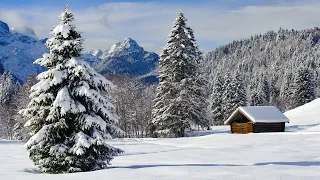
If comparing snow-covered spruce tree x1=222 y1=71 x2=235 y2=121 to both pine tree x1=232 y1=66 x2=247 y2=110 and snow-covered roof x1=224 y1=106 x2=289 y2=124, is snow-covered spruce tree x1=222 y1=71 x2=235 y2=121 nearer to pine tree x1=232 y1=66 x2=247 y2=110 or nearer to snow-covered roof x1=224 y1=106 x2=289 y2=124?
pine tree x1=232 y1=66 x2=247 y2=110

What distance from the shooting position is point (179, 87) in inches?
1734

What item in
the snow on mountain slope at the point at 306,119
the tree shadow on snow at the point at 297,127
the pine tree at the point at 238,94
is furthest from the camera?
the pine tree at the point at 238,94

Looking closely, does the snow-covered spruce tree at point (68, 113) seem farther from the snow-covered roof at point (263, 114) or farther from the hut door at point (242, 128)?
the hut door at point (242, 128)

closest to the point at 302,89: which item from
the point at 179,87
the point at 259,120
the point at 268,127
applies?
the point at 268,127

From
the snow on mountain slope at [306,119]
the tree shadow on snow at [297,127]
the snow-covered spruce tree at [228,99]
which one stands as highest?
the snow-covered spruce tree at [228,99]

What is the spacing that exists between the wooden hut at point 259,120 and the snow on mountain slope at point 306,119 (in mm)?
3290

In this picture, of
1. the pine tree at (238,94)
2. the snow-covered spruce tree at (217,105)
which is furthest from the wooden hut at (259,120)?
the snow-covered spruce tree at (217,105)

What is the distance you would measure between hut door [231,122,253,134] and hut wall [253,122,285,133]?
2.28 ft

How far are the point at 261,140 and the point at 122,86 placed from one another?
3902 centimetres

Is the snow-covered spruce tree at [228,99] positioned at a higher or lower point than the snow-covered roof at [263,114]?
higher

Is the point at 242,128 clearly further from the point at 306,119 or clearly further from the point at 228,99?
the point at 228,99

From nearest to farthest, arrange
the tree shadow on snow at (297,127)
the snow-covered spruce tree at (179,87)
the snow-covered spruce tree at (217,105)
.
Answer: the snow-covered spruce tree at (179,87), the tree shadow on snow at (297,127), the snow-covered spruce tree at (217,105)

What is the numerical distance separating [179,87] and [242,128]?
9975 mm

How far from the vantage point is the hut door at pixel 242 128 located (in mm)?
46375
